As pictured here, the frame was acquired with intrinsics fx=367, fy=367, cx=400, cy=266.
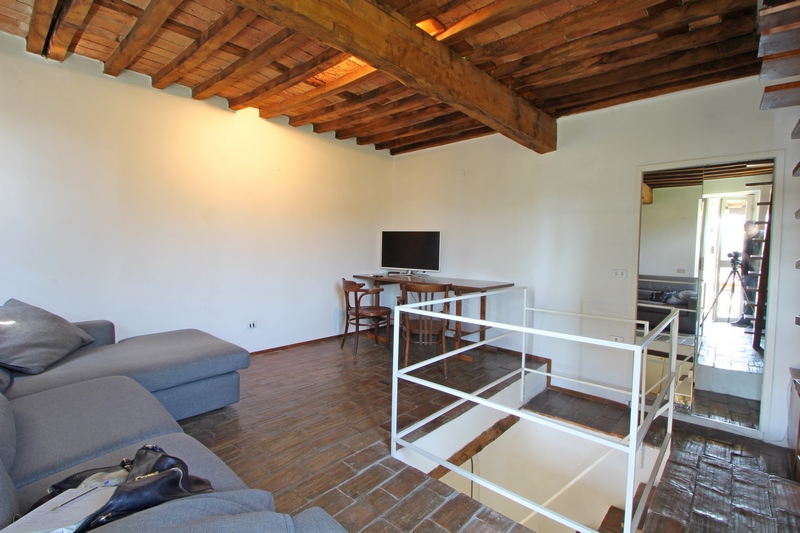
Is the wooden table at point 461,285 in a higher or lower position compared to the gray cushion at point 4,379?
higher

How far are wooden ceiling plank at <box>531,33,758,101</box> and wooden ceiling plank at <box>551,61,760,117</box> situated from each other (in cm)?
24

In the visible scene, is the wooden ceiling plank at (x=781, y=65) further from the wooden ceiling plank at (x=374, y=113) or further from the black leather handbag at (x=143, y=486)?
the black leather handbag at (x=143, y=486)

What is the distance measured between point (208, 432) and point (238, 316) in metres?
1.72

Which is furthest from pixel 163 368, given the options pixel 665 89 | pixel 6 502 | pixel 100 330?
pixel 665 89

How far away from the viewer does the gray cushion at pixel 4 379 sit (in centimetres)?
204

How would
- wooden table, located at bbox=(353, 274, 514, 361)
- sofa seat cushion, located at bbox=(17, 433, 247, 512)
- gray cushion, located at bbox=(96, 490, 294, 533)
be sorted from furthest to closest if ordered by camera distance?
wooden table, located at bbox=(353, 274, 514, 361) < sofa seat cushion, located at bbox=(17, 433, 247, 512) < gray cushion, located at bbox=(96, 490, 294, 533)

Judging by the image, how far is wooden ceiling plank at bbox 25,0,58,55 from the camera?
2283mm

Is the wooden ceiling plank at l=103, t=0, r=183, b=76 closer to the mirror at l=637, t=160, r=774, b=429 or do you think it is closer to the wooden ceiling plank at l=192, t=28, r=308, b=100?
the wooden ceiling plank at l=192, t=28, r=308, b=100

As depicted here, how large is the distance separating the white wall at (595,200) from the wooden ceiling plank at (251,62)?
2739mm

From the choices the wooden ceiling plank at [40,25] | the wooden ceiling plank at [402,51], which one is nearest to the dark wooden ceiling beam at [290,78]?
the wooden ceiling plank at [402,51]

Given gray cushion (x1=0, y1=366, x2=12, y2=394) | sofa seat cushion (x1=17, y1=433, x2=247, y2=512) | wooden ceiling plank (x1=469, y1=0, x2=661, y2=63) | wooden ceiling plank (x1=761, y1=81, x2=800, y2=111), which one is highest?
wooden ceiling plank (x1=469, y1=0, x2=661, y2=63)

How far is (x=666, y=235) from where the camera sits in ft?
11.6

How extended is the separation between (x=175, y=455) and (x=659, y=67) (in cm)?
391

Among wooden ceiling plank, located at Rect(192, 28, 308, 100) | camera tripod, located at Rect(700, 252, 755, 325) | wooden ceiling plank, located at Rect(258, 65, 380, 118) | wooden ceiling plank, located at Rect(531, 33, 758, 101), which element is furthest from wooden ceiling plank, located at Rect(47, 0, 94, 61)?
camera tripod, located at Rect(700, 252, 755, 325)
